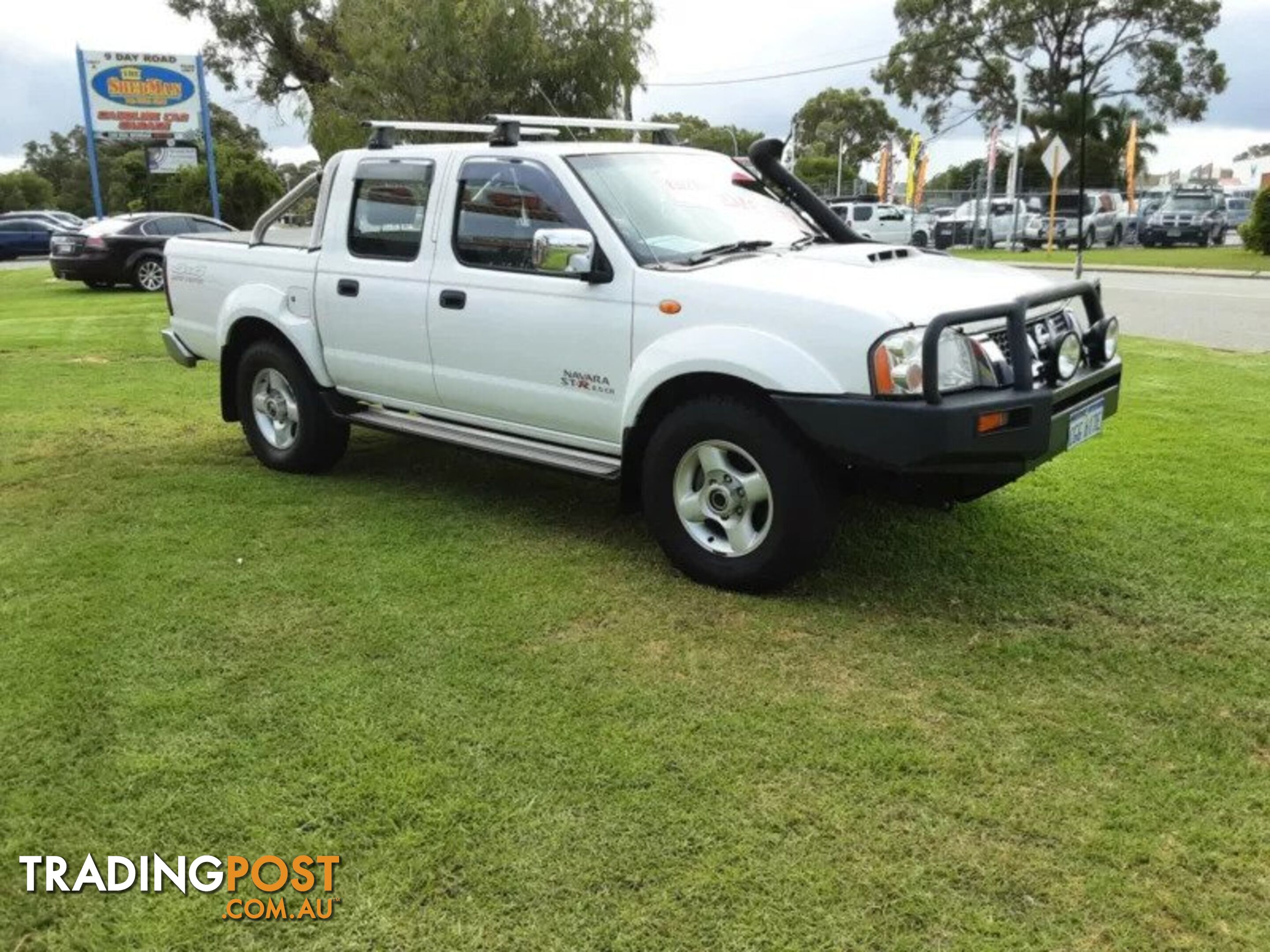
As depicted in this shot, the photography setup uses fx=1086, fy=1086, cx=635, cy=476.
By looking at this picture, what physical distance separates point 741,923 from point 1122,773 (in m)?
1.27

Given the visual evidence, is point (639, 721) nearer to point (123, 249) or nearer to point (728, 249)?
point (728, 249)

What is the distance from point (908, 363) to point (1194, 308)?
1313 cm

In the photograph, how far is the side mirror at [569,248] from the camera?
4.32 m

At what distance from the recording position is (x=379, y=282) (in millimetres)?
5363

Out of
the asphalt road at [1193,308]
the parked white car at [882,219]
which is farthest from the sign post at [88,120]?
the asphalt road at [1193,308]

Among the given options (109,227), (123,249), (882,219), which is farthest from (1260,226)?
(109,227)

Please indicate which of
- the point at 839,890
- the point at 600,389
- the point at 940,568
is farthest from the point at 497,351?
the point at 839,890

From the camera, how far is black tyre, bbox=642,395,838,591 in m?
4.05

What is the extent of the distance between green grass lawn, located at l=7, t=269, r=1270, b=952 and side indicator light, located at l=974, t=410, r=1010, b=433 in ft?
2.51

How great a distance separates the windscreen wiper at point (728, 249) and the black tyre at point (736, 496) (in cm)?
61

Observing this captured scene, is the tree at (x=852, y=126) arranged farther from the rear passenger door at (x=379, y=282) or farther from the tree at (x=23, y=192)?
the rear passenger door at (x=379, y=282)

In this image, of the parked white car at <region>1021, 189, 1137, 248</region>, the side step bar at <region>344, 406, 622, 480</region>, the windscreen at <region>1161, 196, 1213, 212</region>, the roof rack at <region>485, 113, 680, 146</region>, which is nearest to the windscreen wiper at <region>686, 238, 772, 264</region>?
the side step bar at <region>344, 406, 622, 480</region>

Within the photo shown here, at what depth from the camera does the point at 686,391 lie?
435cm

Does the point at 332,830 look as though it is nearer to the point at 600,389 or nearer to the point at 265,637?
the point at 265,637
